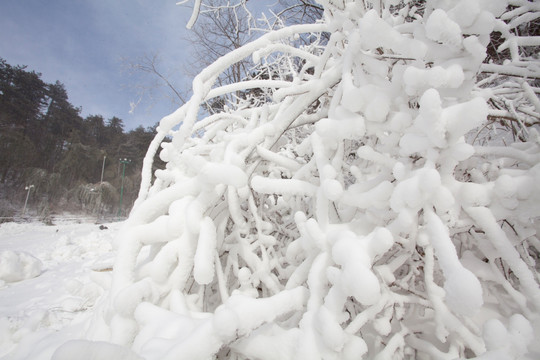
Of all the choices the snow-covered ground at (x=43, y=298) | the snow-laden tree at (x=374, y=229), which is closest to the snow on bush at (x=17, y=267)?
the snow-covered ground at (x=43, y=298)

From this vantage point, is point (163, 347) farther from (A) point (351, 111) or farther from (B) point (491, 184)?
(B) point (491, 184)

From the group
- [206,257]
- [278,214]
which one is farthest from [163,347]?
[278,214]

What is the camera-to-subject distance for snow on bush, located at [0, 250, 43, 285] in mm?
3209

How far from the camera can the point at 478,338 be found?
27.4 inches

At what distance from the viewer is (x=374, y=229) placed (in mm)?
763

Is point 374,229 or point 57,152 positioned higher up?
point 57,152

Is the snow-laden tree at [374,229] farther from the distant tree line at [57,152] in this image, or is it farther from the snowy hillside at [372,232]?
the distant tree line at [57,152]

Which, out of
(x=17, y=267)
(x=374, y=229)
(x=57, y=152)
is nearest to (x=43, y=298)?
(x=17, y=267)

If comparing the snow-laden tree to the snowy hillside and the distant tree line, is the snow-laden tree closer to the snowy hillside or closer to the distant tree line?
the snowy hillside

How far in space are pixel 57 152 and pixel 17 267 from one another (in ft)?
111

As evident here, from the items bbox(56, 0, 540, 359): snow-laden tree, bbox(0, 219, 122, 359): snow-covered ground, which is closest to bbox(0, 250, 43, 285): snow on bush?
bbox(0, 219, 122, 359): snow-covered ground

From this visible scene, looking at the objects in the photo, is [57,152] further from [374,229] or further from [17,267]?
[374,229]

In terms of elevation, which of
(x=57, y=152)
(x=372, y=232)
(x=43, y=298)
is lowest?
(x=43, y=298)

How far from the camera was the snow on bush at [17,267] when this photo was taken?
3209mm
